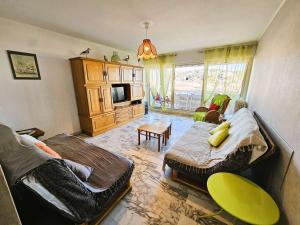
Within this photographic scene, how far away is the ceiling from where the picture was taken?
174 cm

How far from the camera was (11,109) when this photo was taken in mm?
2285

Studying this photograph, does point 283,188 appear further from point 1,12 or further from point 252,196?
point 1,12

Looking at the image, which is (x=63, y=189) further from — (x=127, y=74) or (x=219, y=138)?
(x=127, y=74)

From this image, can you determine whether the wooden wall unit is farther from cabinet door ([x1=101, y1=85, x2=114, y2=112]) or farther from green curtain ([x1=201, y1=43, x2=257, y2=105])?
green curtain ([x1=201, y1=43, x2=257, y2=105])

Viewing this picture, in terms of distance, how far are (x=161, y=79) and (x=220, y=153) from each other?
3.97 meters

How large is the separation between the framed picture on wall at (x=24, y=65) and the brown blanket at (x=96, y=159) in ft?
4.71

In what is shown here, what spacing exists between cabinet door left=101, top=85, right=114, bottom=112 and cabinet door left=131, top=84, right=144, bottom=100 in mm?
957

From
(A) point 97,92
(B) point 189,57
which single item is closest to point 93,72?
(A) point 97,92

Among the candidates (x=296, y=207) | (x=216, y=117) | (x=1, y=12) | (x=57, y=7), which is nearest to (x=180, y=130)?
(x=216, y=117)

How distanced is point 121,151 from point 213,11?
9.40 feet

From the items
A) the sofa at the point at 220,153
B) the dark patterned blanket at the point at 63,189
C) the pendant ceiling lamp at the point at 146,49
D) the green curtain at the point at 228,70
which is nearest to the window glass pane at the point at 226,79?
the green curtain at the point at 228,70

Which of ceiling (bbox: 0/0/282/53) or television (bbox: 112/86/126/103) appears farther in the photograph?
television (bbox: 112/86/126/103)

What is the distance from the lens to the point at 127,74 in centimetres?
405

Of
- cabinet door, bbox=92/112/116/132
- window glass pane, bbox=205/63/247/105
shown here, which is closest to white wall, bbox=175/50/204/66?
window glass pane, bbox=205/63/247/105
